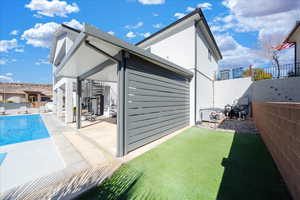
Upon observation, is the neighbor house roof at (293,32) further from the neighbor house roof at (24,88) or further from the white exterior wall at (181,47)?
the neighbor house roof at (24,88)

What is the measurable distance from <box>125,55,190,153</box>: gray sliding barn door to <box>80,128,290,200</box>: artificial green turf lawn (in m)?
0.73

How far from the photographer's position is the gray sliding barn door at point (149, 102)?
362 cm

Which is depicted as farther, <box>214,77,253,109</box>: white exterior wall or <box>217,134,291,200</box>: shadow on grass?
<box>214,77,253,109</box>: white exterior wall

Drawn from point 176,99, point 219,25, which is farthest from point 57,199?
point 219,25

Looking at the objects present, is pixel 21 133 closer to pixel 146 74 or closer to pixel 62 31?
pixel 146 74

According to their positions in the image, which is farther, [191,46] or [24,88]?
[24,88]

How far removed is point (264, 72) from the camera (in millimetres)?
9719

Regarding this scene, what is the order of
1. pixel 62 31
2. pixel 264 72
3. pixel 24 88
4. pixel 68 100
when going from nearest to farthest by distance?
1. pixel 68 100
2. pixel 264 72
3. pixel 62 31
4. pixel 24 88

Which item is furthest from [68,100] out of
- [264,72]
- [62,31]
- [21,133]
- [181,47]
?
[264,72]

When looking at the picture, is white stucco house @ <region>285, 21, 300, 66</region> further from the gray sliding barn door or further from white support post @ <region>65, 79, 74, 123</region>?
white support post @ <region>65, 79, 74, 123</region>

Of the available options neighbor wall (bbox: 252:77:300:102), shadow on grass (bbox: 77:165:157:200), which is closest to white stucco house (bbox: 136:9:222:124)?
neighbor wall (bbox: 252:77:300:102)

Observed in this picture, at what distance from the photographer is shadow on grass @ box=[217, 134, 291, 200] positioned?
2000 mm

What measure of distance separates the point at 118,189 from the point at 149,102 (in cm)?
260

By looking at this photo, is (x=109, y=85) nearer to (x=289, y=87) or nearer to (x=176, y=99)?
(x=176, y=99)
